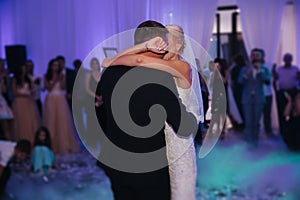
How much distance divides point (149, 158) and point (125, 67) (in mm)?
294

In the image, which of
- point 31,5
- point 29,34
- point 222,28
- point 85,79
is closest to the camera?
point 31,5

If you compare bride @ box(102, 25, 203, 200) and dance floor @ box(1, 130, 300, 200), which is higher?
bride @ box(102, 25, 203, 200)

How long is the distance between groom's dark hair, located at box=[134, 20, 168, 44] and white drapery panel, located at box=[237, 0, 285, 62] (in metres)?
3.83

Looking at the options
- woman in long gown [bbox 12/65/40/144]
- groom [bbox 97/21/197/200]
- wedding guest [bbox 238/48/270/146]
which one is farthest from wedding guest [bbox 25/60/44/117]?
groom [bbox 97/21/197/200]

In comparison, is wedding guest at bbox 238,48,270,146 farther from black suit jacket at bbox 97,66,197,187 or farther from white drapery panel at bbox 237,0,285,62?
black suit jacket at bbox 97,66,197,187

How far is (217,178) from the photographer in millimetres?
3273

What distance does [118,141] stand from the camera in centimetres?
133

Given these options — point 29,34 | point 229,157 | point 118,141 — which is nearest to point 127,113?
point 118,141

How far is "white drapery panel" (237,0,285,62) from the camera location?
15.8 ft

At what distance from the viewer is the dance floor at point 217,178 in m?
2.89

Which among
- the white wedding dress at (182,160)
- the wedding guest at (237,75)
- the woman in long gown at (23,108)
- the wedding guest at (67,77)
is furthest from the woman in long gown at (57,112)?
the white wedding dress at (182,160)

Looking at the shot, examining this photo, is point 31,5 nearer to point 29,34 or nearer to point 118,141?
point 29,34

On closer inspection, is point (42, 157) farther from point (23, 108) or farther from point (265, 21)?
point (265, 21)

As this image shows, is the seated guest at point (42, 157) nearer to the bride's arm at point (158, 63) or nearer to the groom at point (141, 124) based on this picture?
the groom at point (141, 124)
